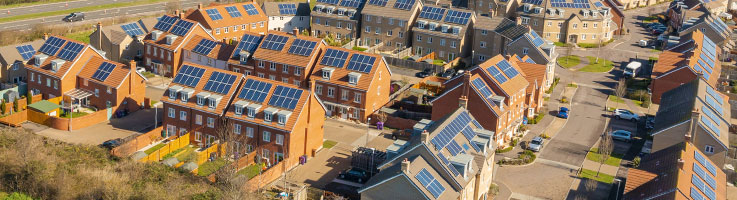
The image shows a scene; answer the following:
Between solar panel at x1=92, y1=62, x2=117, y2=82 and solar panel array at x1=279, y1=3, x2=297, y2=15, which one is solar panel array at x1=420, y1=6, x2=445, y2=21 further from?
solar panel at x1=92, y1=62, x2=117, y2=82

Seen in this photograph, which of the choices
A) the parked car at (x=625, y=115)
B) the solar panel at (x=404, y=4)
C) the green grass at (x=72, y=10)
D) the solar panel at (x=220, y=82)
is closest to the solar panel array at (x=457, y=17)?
the solar panel at (x=404, y=4)

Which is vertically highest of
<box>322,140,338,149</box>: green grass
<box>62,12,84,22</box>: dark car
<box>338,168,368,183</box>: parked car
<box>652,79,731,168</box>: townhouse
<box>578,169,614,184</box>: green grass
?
<box>62,12,84,22</box>: dark car

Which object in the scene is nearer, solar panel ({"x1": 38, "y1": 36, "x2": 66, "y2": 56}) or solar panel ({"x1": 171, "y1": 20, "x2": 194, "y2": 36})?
solar panel ({"x1": 38, "y1": 36, "x2": 66, "y2": 56})

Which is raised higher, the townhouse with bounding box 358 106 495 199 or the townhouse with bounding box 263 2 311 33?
the townhouse with bounding box 263 2 311 33

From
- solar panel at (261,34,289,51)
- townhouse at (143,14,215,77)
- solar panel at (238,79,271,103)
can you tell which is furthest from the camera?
townhouse at (143,14,215,77)

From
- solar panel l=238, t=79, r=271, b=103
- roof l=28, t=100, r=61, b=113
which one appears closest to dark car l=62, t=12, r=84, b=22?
roof l=28, t=100, r=61, b=113

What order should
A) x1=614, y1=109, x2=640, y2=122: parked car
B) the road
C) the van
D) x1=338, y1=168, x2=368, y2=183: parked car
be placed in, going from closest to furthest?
x1=338, y1=168, x2=368, y2=183: parked car
x1=614, y1=109, x2=640, y2=122: parked car
the van
the road

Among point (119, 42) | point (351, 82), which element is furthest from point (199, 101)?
point (119, 42)

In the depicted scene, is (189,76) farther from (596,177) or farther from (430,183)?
(596,177)
